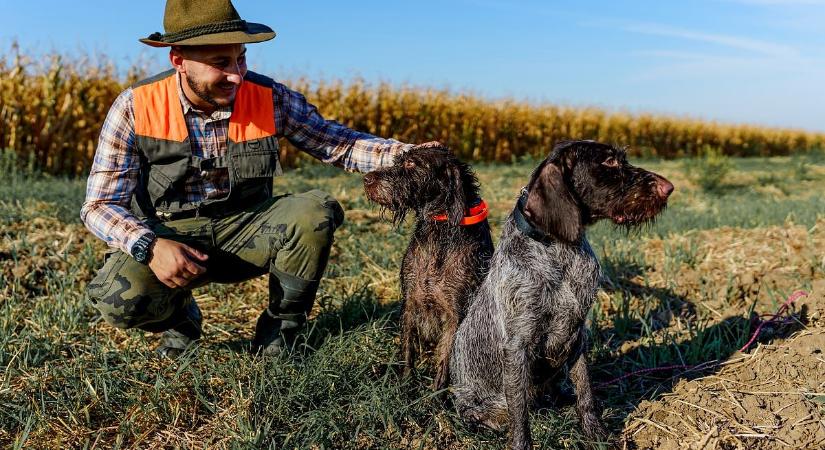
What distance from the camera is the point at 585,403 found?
10.9 ft

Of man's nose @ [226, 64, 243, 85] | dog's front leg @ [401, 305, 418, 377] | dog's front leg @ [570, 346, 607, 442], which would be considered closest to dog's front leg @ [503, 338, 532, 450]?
dog's front leg @ [570, 346, 607, 442]

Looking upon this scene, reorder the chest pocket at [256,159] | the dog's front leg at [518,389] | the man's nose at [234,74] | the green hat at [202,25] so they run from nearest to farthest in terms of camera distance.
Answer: the dog's front leg at [518,389]
the green hat at [202,25]
the man's nose at [234,74]
the chest pocket at [256,159]

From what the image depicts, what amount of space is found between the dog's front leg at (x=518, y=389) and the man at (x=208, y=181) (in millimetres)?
1579

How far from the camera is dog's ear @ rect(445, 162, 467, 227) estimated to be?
12.0 feet

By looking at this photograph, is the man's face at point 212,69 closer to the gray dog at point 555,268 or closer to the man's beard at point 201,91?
the man's beard at point 201,91

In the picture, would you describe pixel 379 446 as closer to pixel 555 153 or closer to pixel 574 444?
pixel 574 444

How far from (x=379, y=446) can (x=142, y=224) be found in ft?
6.69

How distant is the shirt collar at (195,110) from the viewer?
14.3 ft

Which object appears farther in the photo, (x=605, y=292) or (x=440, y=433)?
(x=605, y=292)

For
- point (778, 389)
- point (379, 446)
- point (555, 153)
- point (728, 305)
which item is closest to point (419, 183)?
point (555, 153)

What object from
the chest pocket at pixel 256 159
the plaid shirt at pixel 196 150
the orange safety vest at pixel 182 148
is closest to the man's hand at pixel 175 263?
the plaid shirt at pixel 196 150

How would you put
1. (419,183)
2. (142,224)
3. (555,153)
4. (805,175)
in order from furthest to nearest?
(805,175), (142,224), (419,183), (555,153)

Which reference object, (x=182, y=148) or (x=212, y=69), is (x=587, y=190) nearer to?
(x=212, y=69)

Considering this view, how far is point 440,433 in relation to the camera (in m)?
3.30
